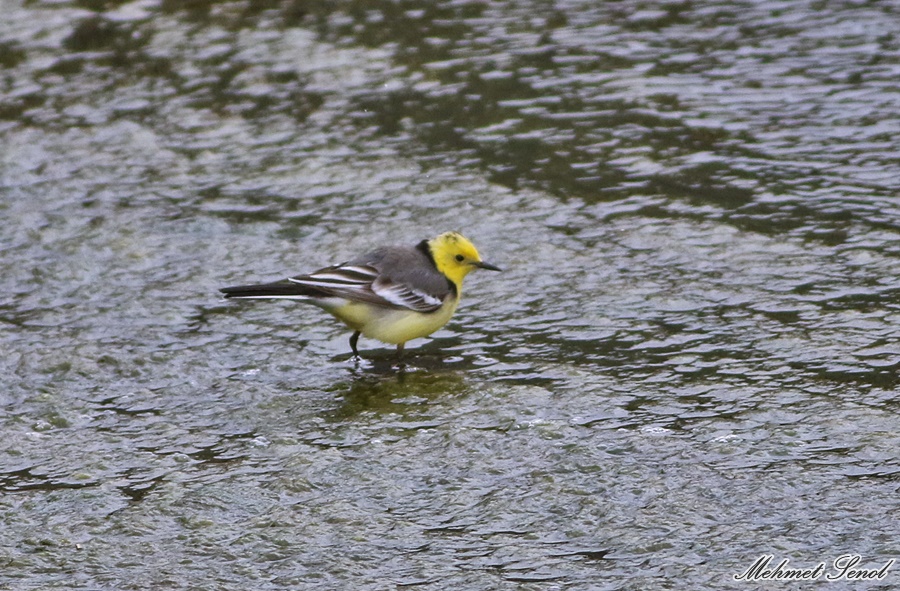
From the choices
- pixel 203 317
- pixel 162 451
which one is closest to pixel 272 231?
pixel 203 317

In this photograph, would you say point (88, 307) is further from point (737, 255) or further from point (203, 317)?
point (737, 255)

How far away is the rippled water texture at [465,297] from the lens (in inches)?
217

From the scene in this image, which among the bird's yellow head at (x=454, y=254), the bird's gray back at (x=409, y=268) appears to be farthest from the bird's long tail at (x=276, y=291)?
the bird's yellow head at (x=454, y=254)

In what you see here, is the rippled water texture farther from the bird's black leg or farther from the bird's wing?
the bird's wing

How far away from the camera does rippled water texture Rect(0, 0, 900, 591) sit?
5.52m

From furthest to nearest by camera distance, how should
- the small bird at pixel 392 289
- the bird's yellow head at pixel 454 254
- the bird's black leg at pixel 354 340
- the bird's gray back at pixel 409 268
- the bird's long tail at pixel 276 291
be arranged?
the bird's yellow head at pixel 454 254
the bird's black leg at pixel 354 340
the bird's gray back at pixel 409 268
the small bird at pixel 392 289
the bird's long tail at pixel 276 291
